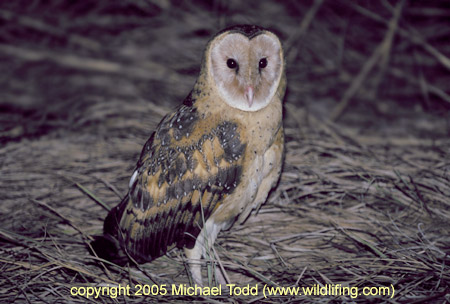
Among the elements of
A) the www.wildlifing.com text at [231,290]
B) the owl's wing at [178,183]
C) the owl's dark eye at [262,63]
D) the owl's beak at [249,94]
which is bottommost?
the www.wildlifing.com text at [231,290]

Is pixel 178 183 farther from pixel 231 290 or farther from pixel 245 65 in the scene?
pixel 245 65

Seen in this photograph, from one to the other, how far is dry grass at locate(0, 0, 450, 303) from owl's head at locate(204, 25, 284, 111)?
3.01 feet

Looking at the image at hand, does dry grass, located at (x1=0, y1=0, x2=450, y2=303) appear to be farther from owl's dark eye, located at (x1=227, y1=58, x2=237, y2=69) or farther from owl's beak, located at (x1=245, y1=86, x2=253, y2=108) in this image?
owl's dark eye, located at (x1=227, y1=58, x2=237, y2=69)

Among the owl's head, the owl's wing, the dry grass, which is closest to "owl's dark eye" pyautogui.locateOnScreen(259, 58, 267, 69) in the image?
the owl's head

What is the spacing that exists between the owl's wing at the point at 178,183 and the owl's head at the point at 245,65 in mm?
187

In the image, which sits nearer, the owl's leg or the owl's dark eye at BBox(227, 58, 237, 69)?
the owl's dark eye at BBox(227, 58, 237, 69)

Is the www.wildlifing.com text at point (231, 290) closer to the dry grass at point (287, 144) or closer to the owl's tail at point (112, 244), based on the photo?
the dry grass at point (287, 144)

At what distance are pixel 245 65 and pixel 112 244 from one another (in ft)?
4.33

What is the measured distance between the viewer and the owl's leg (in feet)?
8.57

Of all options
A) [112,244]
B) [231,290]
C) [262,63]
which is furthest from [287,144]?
[112,244]

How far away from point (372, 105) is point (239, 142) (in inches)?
135

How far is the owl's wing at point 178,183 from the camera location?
2482mm

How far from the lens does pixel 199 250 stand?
2680 mm

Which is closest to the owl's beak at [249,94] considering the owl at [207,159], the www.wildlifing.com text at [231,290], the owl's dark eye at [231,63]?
the owl at [207,159]
